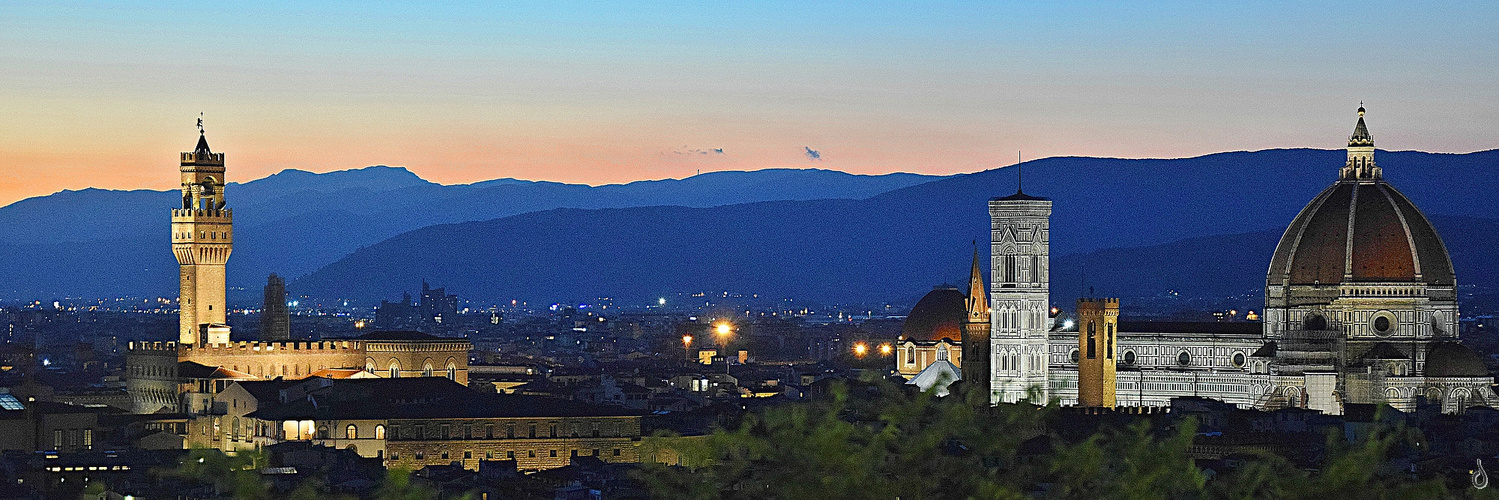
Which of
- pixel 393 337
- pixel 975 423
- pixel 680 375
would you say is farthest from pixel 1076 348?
pixel 975 423

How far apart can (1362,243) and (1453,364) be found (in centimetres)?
569

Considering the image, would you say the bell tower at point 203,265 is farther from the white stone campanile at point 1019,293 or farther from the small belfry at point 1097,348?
the small belfry at point 1097,348

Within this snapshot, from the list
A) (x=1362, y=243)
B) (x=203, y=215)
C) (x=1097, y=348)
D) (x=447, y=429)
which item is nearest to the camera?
(x=447, y=429)

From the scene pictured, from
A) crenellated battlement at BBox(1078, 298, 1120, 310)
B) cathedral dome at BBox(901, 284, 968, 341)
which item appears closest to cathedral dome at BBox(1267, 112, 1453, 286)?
crenellated battlement at BBox(1078, 298, 1120, 310)

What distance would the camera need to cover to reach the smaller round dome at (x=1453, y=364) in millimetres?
111250

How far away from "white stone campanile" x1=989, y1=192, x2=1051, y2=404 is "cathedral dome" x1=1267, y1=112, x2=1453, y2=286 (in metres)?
7.84

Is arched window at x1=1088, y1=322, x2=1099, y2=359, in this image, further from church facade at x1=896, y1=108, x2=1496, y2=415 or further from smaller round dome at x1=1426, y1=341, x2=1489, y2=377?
smaller round dome at x1=1426, y1=341, x2=1489, y2=377

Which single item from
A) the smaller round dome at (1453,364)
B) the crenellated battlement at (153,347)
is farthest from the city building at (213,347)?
the smaller round dome at (1453,364)

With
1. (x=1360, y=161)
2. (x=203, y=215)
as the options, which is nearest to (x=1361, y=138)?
(x=1360, y=161)

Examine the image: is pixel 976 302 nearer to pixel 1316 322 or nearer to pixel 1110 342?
pixel 1110 342

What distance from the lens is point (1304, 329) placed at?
4532 inches

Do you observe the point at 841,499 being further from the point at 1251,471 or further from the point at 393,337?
the point at 393,337

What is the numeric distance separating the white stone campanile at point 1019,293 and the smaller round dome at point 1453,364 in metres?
12.6

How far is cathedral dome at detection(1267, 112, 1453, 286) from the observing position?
115 metres
